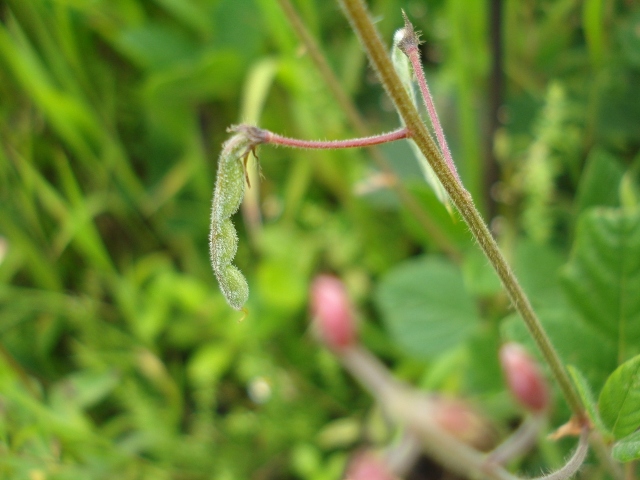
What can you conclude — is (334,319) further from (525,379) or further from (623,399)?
(623,399)

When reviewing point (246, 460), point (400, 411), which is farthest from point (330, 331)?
point (246, 460)

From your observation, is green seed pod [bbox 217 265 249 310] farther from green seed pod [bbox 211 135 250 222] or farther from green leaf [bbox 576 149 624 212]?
green leaf [bbox 576 149 624 212]

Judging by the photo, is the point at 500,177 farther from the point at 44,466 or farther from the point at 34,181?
the point at 34,181

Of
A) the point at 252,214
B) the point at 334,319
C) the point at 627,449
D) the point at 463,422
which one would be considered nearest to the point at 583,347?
the point at 627,449

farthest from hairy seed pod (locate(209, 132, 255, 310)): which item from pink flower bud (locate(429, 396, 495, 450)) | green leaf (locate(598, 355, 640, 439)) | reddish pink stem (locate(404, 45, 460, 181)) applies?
pink flower bud (locate(429, 396, 495, 450))

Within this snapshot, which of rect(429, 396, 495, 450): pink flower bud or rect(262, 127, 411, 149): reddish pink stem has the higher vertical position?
rect(262, 127, 411, 149): reddish pink stem
